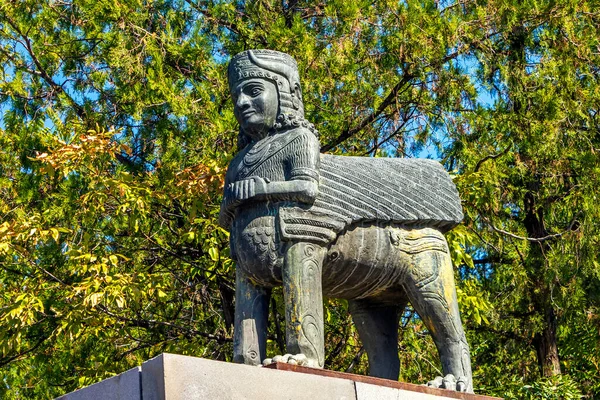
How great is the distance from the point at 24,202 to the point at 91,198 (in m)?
1.99

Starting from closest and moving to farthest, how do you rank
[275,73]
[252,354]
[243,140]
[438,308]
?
1. [252,354]
2. [438,308]
3. [275,73]
4. [243,140]

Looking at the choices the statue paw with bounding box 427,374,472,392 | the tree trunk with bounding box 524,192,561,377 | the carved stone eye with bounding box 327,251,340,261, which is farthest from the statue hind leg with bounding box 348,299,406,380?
the tree trunk with bounding box 524,192,561,377

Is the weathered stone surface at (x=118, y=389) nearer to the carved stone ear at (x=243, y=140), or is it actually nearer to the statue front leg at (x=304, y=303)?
the statue front leg at (x=304, y=303)

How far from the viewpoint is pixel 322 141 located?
44.2 feet

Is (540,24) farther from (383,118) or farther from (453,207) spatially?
(453,207)

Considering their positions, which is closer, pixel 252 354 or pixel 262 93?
pixel 252 354

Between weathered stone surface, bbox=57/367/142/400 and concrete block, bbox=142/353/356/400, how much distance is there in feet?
0.17

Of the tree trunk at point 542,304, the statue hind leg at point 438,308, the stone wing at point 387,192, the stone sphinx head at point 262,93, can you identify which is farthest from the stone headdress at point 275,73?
the tree trunk at point 542,304

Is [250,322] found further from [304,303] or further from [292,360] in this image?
[292,360]

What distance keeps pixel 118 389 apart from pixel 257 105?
234cm

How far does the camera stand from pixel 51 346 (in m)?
13.9

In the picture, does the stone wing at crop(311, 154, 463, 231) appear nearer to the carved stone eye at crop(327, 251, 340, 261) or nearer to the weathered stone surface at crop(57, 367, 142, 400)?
the carved stone eye at crop(327, 251, 340, 261)

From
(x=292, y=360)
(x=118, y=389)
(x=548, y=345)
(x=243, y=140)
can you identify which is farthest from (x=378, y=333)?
(x=548, y=345)

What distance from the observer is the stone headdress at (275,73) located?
7.83 m
